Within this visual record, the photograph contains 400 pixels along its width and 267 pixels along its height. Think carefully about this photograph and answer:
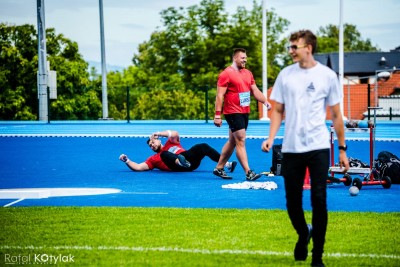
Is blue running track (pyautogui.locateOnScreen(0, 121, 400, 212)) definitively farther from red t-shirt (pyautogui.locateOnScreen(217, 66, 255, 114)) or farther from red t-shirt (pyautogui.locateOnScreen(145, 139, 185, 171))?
red t-shirt (pyautogui.locateOnScreen(217, 66, 255, 114))

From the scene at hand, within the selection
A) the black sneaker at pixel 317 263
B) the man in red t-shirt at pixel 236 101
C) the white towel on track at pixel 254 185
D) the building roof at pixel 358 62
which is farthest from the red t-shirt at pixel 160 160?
the building roof at pixel 358 62

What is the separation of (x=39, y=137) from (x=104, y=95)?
15682 mm

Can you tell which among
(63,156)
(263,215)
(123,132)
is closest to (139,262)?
(263,215)

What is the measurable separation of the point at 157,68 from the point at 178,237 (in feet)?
237

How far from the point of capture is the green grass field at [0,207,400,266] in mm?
7441

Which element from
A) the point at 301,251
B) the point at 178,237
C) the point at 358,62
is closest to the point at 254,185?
the point at 178,237

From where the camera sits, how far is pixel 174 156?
15297 mm

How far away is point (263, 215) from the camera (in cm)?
1012

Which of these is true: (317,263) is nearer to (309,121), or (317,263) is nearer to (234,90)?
(309,121)

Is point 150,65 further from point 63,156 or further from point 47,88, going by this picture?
point 63,156

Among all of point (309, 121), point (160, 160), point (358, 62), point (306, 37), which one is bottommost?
point (160, 160)

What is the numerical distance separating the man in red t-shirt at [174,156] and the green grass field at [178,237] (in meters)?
4.54

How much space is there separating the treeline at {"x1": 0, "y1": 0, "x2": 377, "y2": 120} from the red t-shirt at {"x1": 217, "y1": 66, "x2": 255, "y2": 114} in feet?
78.3

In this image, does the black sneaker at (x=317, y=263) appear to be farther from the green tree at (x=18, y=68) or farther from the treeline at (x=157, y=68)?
the green tree at (x=18, y=68)
